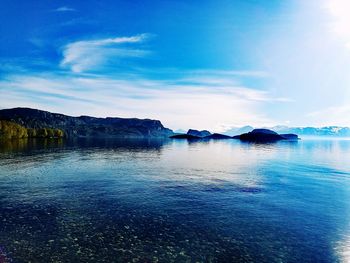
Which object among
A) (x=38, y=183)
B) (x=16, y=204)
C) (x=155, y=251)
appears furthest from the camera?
(x=38, y=183)

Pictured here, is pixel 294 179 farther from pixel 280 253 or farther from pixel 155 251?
pixel 155 251

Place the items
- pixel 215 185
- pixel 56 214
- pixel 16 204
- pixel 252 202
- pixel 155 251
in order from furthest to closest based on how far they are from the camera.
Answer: pixel 215 185
pixel 252 202
pixel 16 204
pixel 56 214
pixel 155 251

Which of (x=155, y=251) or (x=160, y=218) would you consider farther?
(x=160, y=218)

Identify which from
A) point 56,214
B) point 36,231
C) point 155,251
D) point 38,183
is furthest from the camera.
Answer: point 38,183

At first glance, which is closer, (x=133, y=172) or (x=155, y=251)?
(x=155, y=251)

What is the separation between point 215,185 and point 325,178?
40.3 meters

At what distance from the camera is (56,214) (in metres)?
40.8

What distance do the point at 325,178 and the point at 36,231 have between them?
80135 mm

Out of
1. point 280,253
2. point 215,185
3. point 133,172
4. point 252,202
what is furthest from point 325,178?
point 280,253

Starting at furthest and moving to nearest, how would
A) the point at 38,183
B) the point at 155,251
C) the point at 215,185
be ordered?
the point at 215,185 → the point at 38,183 → the point at 155,251

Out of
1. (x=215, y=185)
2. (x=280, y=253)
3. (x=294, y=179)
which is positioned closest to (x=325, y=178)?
(x=294, y=179)

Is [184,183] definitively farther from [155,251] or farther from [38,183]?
[155,251]

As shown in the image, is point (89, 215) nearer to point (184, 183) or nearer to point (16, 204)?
point (16, 204)

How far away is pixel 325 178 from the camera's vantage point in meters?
84.9
